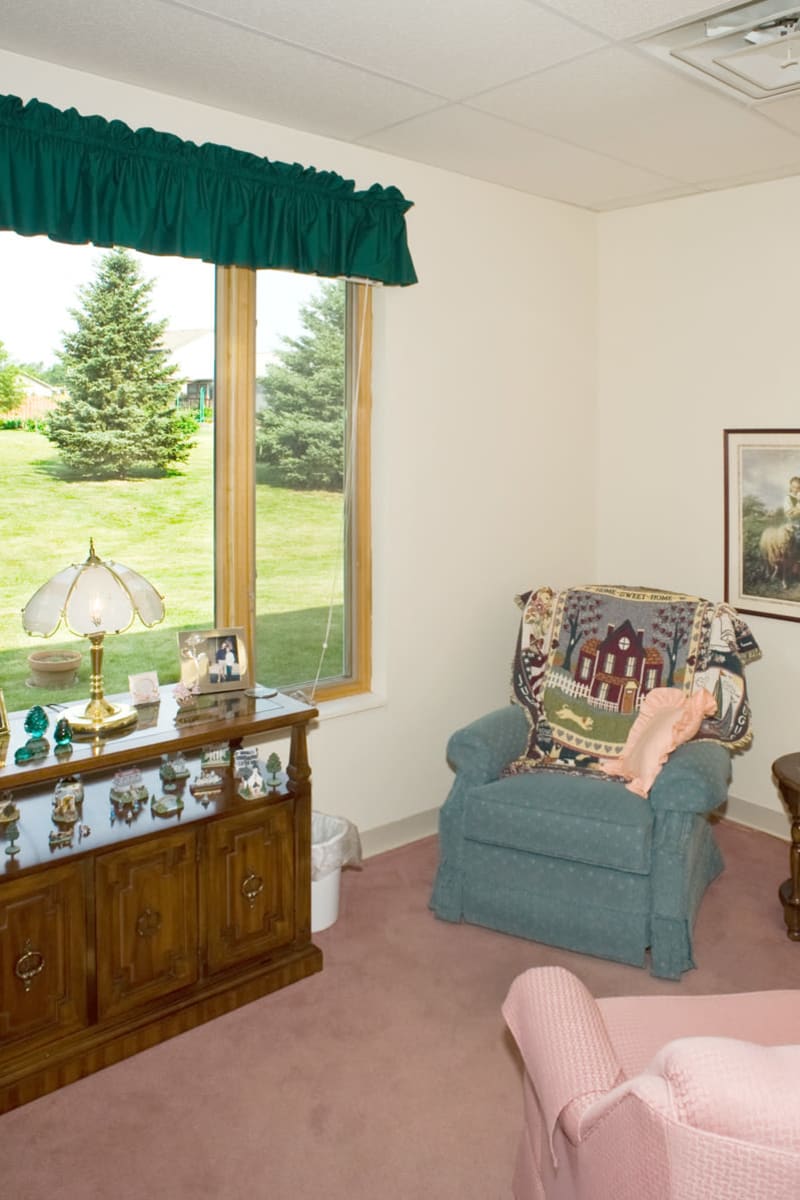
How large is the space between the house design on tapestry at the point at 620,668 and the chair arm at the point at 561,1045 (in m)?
1.72

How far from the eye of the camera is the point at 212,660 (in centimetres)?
301

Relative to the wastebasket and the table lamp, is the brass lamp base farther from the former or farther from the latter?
the wastebasket

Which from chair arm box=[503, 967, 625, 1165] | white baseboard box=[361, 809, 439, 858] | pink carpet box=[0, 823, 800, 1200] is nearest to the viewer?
chair arm box=[503, 967, 625, 1165]

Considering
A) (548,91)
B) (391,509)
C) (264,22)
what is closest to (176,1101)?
(391,509)

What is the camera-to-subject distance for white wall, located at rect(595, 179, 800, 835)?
395cm

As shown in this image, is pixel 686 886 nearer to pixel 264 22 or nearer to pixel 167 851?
pixel 167 851

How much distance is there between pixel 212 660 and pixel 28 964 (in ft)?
3.18

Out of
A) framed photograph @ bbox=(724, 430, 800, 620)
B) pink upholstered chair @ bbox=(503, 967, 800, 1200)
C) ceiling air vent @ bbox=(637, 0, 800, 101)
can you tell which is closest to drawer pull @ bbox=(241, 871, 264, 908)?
pink upholstered chair @ bbox=(503, 967, 800, 1200)

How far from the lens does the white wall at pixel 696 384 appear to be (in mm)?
3945

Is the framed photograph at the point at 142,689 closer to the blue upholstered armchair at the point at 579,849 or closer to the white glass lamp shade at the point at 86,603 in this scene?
the white glass lamp shade at the point at 86,603

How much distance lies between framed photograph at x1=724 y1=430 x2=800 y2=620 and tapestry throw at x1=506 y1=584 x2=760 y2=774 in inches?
20.7

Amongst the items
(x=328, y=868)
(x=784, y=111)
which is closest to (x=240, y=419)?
(x=328, y=868)

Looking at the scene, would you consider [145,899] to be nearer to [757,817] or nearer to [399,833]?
[399,833]

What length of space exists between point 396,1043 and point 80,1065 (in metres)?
0.80
